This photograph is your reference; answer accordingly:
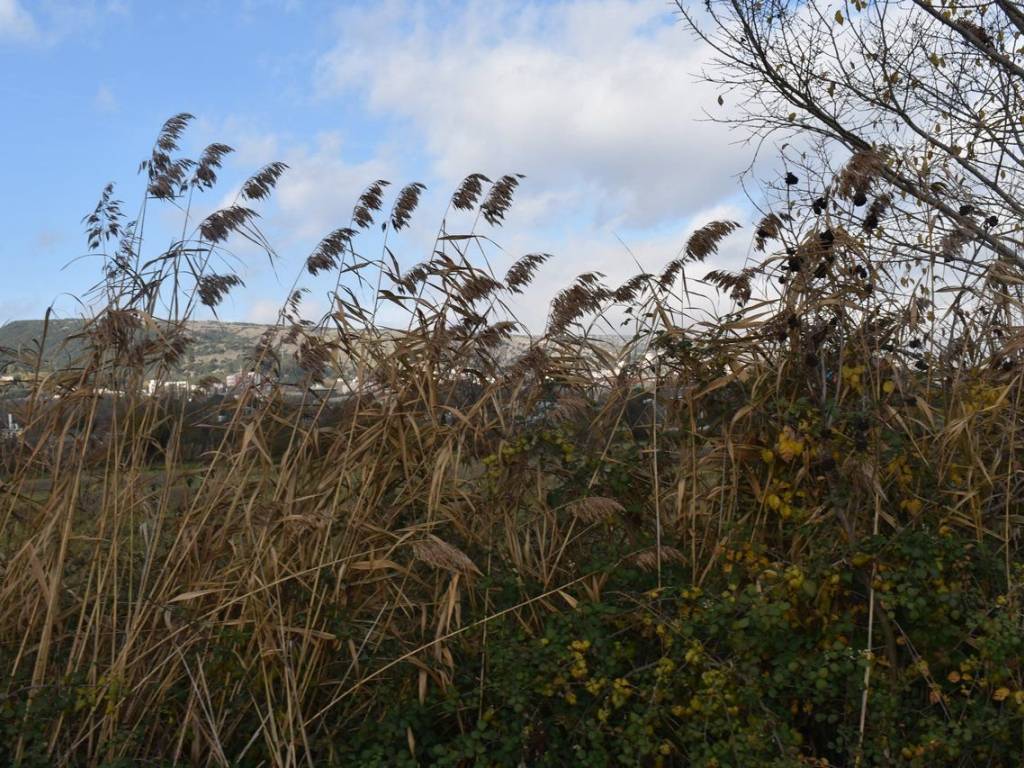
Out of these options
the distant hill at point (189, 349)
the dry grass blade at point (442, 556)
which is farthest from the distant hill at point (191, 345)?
the dry grass blade at point (442, 556)

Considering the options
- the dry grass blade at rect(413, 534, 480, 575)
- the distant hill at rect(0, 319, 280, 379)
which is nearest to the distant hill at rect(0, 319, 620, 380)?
the distant hill at rect(0, 319, 280, 379)

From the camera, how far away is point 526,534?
4078 mm

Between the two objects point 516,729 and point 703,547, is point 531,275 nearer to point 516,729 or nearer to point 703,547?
point 703,547

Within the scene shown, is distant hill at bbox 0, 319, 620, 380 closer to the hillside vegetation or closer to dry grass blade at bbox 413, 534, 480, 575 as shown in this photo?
the hillside vegetation

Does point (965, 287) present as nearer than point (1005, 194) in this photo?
Yes

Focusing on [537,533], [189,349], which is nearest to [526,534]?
[537,533]

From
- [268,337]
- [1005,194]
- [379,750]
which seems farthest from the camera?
[1005,194]

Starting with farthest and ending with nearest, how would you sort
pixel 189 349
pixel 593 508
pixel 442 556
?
pixel 189 349 < pixel 593 508 < pixel 442 556

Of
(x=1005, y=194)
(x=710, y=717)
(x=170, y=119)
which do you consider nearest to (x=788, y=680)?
(x=710, y=717)

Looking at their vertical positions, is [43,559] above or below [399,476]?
below

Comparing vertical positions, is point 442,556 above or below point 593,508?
below

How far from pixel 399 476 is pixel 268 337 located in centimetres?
82

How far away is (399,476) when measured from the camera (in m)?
4.08

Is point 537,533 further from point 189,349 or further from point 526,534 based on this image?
point 189,349
